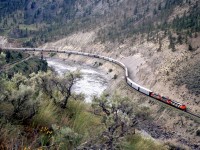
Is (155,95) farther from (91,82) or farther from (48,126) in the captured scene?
(48,126)

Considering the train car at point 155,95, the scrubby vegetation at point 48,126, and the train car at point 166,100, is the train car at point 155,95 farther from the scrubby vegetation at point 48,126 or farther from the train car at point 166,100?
the scrubby vegetation at point 48,126

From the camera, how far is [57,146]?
9.33 meters

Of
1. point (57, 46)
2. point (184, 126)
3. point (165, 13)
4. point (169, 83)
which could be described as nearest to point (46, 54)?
point (57, 46)

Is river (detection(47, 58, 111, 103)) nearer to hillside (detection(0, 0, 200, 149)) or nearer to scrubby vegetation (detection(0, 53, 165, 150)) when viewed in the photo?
hillside (detection(0, 0, 200, 149))

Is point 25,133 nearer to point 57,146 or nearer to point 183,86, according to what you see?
point 57,146

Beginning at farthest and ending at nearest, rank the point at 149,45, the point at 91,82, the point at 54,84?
the point at 149,45 → the point at 91,82 → the point at 54,84

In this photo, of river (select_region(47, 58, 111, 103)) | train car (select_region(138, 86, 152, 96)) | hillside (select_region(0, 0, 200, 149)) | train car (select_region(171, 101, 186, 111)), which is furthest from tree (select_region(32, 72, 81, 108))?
river (select_region(47, 58, 111, 103))

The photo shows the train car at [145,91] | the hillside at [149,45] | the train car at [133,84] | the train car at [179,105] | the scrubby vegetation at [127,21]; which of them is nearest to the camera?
the hillside at [149,45]

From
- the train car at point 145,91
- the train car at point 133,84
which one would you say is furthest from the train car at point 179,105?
the train car at point 133,84

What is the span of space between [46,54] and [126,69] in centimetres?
7210

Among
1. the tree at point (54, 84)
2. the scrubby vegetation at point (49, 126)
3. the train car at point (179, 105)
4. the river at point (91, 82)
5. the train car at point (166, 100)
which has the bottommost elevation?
the river at point (91, 82)

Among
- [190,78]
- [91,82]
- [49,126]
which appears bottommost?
[91,82]

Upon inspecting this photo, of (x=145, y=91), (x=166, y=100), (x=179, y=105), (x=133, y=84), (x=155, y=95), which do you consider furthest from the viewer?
(x=133, y=84)

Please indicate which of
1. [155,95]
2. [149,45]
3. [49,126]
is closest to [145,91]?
[155,95]
